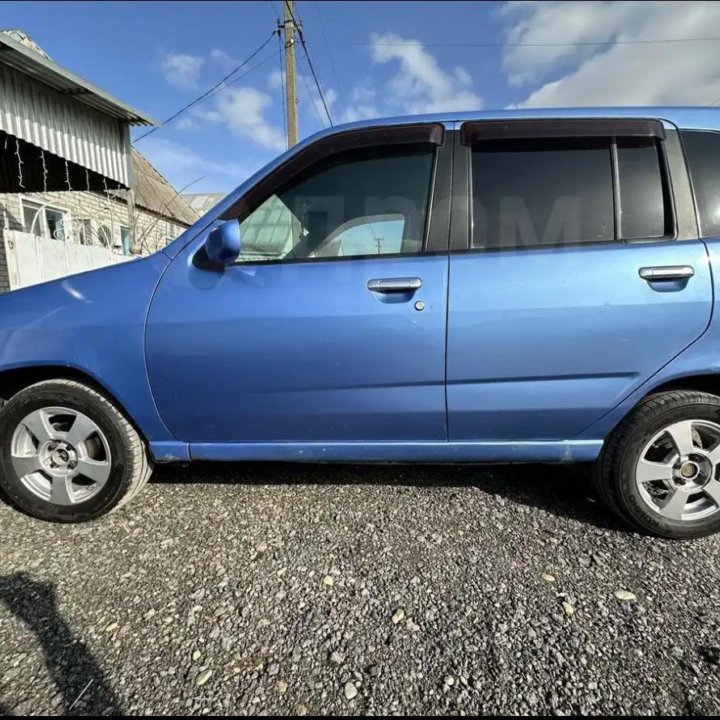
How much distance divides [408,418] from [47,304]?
1842mm

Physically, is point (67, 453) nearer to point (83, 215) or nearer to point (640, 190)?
point (640, 190)

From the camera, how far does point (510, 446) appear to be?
2139 mm

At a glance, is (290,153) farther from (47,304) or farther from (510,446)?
(510,446)

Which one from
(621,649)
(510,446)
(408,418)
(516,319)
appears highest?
(516,319)

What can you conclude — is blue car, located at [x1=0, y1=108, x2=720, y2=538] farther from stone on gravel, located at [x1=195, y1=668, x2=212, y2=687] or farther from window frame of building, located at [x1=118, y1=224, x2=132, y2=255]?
window frame of building, located at [x1=118, y1=224, x2=132, y2=255]

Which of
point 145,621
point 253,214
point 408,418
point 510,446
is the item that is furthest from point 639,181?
point 145,621

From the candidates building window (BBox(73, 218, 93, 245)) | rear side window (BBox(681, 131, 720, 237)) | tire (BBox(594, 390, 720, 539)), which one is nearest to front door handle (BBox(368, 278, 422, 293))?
tire (BBox(594, 390, 720, 539))

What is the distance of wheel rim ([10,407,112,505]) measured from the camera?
222cm

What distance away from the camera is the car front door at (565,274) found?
193 cm

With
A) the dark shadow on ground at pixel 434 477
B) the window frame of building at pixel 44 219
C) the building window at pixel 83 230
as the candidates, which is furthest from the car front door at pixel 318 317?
the building window at pixel 83 230

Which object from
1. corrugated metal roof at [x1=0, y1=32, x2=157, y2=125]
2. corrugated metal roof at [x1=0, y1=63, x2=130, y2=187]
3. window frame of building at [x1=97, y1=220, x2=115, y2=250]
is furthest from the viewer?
window frame of building at [x1=97, y1=220, x2=115, y2=250]

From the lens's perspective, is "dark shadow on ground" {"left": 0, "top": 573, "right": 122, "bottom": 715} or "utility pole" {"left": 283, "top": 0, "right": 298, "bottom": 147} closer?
"dark shadow on ground" {"left": 0, "top": 573, "right": 122, "bottom": 715}

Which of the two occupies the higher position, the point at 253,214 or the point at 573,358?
the point at 253,214

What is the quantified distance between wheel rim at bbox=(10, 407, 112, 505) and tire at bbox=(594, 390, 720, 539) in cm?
Result: 250
